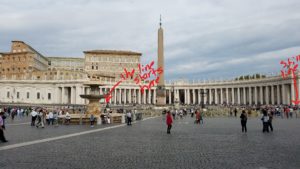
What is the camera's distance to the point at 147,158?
8.90 m

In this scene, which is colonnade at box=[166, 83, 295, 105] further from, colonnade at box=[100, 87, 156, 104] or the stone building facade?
colonnade at box=[100, 87, 156, 104]

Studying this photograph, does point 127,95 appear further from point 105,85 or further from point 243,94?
point 243,94

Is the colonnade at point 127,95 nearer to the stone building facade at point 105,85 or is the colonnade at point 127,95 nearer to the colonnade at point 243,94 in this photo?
the stone building facade at point 105,85

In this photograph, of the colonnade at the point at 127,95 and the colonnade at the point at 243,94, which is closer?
Result: the colonnade at the point at 243,94

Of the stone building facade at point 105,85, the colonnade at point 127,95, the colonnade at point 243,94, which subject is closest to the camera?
the colonnade at point 243,94

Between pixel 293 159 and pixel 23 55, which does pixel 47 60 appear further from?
pixel 293 159

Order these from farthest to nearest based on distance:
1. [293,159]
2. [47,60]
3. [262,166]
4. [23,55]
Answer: [47,60], [23,55], [293,159], [262,166]

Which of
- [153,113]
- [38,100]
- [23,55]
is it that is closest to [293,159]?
[153,113]

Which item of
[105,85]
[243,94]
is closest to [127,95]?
[105,85]

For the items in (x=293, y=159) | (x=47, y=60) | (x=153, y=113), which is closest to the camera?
(x=293, y=159)

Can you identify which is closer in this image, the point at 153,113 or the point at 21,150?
the point at 21,150

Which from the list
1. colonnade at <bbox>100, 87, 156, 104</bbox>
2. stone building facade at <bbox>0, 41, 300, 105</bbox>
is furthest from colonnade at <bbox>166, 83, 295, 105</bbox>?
colonnade at <bbox>100, 87, 156, 104</bbox>

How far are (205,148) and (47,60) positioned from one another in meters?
108

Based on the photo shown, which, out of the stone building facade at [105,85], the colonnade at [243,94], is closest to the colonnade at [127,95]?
the stone building facade at [105,85]
